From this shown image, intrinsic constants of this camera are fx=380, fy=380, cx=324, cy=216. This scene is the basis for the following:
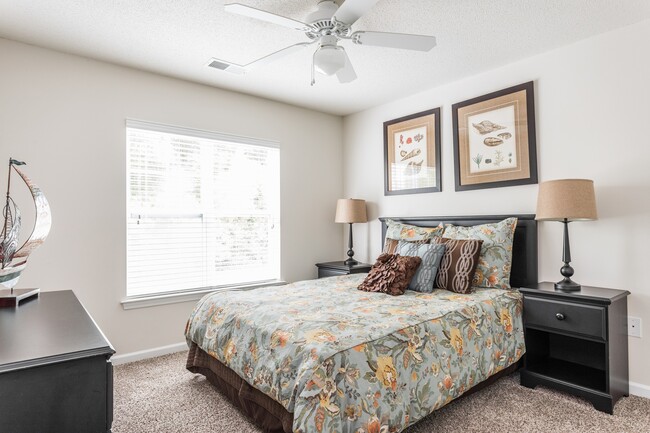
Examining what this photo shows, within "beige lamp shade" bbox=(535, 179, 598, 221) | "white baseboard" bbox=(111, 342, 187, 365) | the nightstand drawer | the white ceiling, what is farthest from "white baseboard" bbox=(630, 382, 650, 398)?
"white baseboard" bbox=(111, 342, 187, 365)

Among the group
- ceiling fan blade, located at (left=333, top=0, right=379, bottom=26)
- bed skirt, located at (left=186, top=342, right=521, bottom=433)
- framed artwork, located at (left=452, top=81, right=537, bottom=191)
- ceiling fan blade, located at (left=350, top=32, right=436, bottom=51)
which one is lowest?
bed skirt, located at (left=186, top=342, right=521, bottom=433)

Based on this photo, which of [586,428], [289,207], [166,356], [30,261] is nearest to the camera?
[586,428]

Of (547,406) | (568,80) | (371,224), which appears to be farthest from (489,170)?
(547,406)

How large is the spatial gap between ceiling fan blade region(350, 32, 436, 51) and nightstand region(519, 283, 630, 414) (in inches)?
69.8

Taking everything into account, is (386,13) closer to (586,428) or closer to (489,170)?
(489,170)

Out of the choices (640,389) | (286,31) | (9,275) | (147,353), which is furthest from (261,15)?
(640,389)

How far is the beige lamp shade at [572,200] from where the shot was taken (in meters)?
2.44

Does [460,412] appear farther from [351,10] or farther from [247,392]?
[351,10]

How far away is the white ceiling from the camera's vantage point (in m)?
2.31

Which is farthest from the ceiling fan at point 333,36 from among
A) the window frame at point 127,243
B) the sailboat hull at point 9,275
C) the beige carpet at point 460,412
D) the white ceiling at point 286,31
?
the beige carpet at point 460,412

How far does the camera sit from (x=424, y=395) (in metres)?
1.88

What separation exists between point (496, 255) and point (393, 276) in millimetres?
823

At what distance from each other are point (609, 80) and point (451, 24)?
1206 millimetres

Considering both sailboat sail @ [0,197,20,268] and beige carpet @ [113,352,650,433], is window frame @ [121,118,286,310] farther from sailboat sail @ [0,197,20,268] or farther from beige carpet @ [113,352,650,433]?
sailboat sail @ [0,197,20,268]
